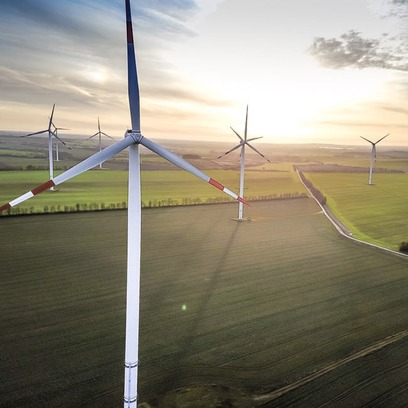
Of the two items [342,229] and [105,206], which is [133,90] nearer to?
[342,229]

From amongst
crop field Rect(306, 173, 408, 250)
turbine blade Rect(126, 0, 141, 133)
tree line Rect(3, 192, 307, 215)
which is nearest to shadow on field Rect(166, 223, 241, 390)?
turbine blade Rect(126, 0, 141, 133)

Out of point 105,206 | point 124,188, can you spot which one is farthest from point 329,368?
point 124,188

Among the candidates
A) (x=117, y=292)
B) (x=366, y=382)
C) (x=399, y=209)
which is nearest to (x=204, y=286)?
(x=117, y=292)

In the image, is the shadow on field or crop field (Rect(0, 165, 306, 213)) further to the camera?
crop field (Rect(0, 165, 306, 213))

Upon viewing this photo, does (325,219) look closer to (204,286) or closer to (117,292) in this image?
(204,286)

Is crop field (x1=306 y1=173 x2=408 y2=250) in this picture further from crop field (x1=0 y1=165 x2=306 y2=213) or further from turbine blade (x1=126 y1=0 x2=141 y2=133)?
turbine blade (x1=126 y1=0 x2=141 y2=133)

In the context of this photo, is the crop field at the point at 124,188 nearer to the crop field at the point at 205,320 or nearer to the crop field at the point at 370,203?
the crop field at the point at 370,203
